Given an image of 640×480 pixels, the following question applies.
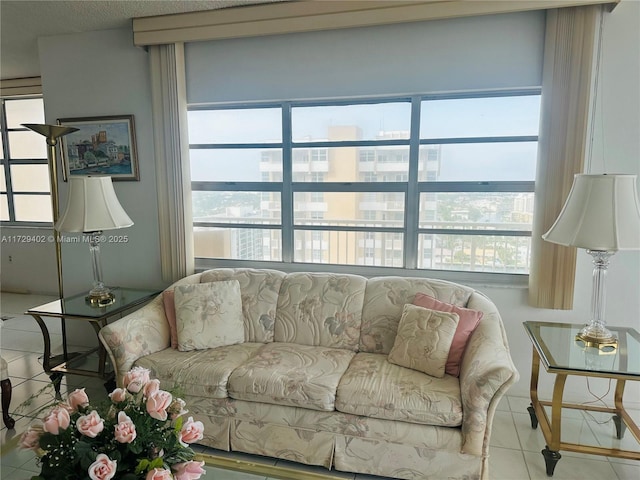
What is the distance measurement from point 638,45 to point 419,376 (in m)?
2.36

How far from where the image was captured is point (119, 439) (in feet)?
3.59

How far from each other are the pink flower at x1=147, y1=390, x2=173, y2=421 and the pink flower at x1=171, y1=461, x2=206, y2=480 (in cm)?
15

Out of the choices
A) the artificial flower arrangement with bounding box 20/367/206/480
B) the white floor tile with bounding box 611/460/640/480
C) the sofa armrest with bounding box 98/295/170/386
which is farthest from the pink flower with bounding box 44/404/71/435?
the white floor tile with bounding box 611/460/640/480

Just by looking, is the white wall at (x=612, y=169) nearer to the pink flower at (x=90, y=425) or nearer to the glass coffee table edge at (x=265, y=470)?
the glass coffee table edge at (x=265, y=470)

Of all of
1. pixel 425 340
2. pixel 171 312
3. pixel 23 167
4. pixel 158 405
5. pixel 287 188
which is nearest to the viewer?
pixel 158 405

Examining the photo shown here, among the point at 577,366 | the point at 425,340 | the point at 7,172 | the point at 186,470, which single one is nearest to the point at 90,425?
the point at 186,470

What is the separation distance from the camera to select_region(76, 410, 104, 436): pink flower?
1062mm

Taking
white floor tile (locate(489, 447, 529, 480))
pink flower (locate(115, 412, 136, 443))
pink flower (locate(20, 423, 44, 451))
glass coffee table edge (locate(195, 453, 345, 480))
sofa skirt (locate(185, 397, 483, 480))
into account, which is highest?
pink flower (locate(115, 412, 136, 443))

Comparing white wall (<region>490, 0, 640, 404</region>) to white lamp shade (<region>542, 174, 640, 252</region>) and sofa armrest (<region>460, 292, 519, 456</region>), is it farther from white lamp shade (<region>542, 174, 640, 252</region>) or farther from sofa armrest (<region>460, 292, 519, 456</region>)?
sofa armrest (<region>460, 292, 519, 456</region>)

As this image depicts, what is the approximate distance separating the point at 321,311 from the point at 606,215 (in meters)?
1.63

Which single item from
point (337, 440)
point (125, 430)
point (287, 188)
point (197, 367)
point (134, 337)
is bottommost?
point (337, 440)

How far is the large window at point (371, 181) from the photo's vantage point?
9.34ft

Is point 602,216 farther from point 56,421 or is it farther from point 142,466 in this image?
point 56,421

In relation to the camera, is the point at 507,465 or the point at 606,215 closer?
the point at 606,215
